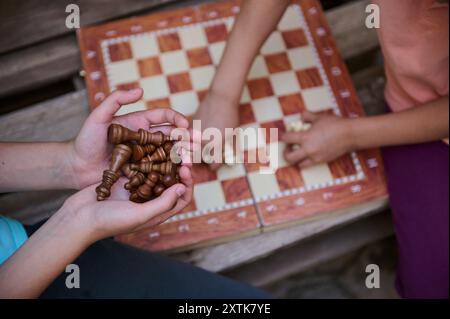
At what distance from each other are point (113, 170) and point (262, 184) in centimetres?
58

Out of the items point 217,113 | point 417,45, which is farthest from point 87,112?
point 417,45

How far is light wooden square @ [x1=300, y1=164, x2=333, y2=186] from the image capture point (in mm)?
1520

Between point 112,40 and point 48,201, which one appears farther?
point 112,40

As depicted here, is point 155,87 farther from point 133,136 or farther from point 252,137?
point 133,136

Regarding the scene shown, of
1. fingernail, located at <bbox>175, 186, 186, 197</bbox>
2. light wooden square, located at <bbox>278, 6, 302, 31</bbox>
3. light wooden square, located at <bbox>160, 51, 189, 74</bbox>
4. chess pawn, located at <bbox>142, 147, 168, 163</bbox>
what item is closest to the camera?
fingernail, located at <bbox>175, 186, 186, 197</bbox>

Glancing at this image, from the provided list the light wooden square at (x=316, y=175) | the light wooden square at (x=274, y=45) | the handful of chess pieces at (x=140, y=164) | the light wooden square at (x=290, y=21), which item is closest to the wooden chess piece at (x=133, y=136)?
the handful of chess pieces at (x=140, y=164)

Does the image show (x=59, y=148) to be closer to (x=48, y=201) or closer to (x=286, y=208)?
(x=48, y=201)

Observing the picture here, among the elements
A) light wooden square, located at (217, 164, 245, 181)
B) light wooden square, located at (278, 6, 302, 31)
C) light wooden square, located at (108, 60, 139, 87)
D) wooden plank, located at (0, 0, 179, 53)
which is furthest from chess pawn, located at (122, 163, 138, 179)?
light wooden square, located at (278, 6, 302, 31)

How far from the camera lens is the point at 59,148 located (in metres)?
1.19

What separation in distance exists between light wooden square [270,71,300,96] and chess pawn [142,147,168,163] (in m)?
0.63

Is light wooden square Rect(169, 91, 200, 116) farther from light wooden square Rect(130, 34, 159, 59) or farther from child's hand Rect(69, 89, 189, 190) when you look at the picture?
child's hand Rect(69, 89, 189, 190)

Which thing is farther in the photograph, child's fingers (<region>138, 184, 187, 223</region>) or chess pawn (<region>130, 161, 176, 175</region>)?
chess pawn (<region>130, 161, 176, 175</region>)

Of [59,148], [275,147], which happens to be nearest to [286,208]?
[275,147]
